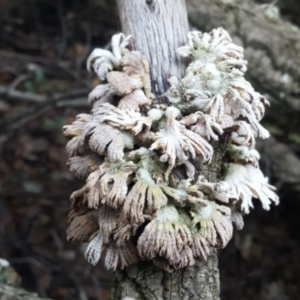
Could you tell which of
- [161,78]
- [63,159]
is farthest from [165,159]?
[63,159]

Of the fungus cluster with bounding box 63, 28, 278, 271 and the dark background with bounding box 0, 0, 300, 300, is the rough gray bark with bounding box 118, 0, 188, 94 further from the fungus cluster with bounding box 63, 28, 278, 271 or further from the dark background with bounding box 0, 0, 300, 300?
the dark background with bounding box 0, 0, 300, 300

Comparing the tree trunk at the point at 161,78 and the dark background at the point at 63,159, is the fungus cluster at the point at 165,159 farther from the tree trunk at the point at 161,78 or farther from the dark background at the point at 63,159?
the dark background at the point at 63,159

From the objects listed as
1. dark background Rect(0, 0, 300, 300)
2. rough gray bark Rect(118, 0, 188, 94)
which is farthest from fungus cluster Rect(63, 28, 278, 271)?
dark background Rect(0, 0, 300, 300)

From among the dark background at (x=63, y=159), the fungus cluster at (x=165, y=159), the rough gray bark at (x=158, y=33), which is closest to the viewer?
the fungus cluster at (x=165, y=159)

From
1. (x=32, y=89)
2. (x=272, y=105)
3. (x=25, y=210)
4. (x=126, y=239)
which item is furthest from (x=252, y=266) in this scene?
(x=126, y=239)

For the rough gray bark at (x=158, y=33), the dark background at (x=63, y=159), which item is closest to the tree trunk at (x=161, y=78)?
the rough gray bark at (x=158, y=33)

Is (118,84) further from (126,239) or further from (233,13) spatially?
(233,13)
